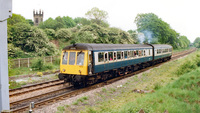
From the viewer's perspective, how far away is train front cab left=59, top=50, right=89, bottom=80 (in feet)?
37.7

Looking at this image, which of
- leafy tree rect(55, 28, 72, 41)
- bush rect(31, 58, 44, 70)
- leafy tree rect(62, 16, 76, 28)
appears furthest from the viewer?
leafy tree rect(62, 16, 76, 28)

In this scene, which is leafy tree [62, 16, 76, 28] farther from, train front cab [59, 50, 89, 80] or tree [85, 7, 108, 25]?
train front cab [59, 50, 89, 80]

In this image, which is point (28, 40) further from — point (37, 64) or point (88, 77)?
point (88, 77)

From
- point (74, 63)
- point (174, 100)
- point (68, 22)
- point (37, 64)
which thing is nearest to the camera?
point (174, 100)

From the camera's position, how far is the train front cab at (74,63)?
37.7 ft

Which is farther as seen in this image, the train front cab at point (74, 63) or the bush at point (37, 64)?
the bush at point (37, 64)

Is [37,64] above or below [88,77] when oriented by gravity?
above

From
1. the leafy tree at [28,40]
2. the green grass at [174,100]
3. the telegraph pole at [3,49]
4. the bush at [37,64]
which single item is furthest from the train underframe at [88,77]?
the leafy tree at [28,40]

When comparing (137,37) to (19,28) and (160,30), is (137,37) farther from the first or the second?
(19,28)

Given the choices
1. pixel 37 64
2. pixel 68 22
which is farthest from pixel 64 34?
pixel 68 22

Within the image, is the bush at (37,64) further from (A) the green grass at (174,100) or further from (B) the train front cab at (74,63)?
(A) the green grass at (174,100)

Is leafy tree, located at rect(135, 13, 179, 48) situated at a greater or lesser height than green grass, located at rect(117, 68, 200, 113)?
greater

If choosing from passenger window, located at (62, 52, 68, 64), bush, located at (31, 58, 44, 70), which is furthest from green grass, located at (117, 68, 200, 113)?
bush, located at (31, 58, 44, 70)

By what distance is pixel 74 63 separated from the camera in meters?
11.9
